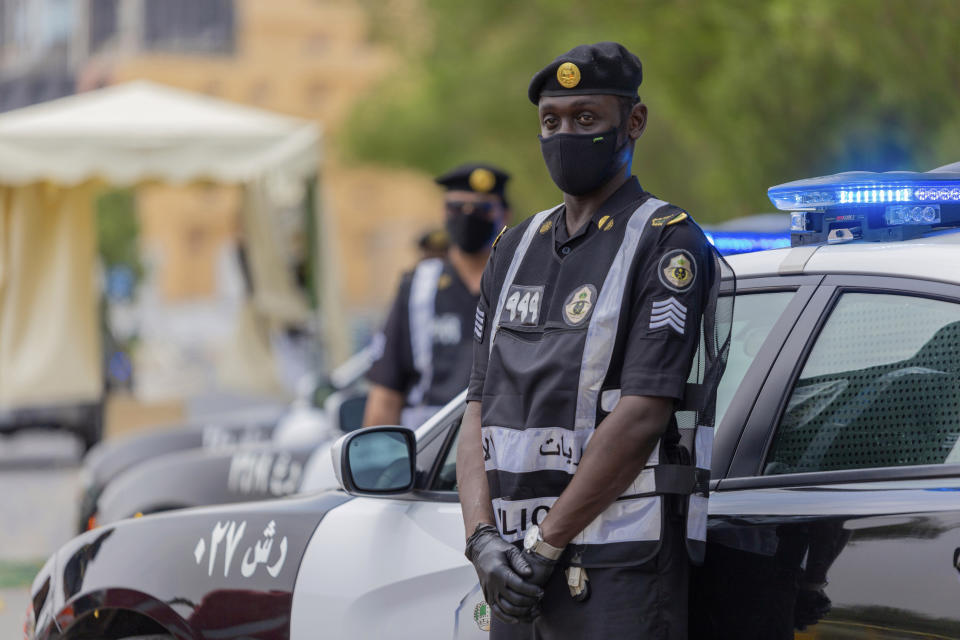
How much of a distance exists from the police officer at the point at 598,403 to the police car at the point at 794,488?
0.55 feet

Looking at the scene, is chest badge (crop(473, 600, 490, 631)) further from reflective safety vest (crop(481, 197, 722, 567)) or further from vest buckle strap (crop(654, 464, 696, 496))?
vest buckle strap (crop(654, 464, 696, 496))

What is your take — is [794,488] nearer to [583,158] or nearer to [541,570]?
[541,570]

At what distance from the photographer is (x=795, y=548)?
2424 millimetres

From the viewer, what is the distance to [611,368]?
246 centimetres

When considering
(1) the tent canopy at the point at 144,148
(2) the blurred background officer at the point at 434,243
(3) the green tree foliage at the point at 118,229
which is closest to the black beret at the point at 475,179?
(2) the blurred background officer at the point at 434,243

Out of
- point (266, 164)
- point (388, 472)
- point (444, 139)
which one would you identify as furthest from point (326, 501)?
point (444, 139)

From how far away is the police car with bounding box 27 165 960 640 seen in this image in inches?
92.4

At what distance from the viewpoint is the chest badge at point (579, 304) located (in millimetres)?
2480

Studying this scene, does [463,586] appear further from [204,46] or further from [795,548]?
[204,46]

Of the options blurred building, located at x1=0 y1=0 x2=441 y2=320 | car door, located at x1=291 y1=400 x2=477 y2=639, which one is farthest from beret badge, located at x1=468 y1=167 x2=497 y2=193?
blurred building, located at x1=0 y1=0 x2=441 y2=320

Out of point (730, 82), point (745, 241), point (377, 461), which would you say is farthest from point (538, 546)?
point (730, 82)

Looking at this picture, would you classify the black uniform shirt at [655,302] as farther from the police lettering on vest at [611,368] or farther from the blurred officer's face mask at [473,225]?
the blurred officer's face mask at [473,225]

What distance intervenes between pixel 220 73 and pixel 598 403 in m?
69.3

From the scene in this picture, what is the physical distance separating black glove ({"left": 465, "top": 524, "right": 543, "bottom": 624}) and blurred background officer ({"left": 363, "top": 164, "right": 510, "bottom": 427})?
246 centimetres
